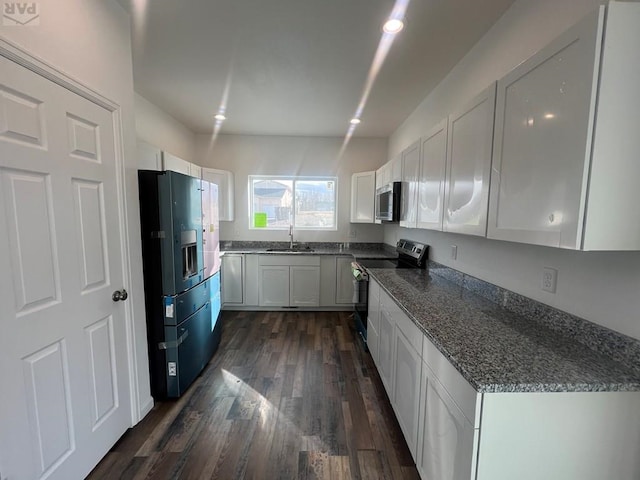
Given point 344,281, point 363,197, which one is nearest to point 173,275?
point 344,281

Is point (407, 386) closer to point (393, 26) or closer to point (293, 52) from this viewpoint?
point (393, 26)

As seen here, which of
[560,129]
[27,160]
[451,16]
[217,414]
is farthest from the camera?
[217,414]

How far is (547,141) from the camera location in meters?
1.03

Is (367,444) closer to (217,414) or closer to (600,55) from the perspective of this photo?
(217,414)

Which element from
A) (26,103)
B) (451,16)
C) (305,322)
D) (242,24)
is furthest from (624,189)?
(305,322)

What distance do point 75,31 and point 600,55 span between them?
2.27 metres

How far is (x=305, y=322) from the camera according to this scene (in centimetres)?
374

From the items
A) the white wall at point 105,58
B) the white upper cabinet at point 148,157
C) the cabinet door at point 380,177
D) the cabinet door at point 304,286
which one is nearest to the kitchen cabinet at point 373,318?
the cabinet door at point 304,286

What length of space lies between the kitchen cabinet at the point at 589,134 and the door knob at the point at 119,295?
2.22 metres

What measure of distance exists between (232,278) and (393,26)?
345 cm

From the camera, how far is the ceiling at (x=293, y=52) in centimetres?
168

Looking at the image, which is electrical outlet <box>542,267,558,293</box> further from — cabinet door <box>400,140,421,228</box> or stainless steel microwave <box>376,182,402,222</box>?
stainless steel microwave <box>376,182,402,222</box>

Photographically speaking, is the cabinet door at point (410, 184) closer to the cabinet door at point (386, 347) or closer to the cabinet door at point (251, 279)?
the cabinet door at point (386, 347)

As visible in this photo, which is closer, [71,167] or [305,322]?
[71,167]
